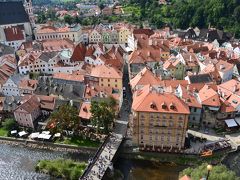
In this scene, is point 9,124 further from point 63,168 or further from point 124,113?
point 124,113

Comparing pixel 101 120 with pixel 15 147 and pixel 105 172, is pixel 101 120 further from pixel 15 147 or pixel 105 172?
pixel 15 147

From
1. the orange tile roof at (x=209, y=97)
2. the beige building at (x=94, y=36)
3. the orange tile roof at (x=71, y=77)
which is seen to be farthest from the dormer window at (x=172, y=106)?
the beige building at (x=94, y=36)

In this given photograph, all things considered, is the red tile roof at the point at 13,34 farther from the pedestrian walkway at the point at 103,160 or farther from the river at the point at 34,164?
the pedestrian walkway at the point at 103,160

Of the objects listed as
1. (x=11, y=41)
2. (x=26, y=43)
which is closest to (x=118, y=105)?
(x=26, y=43)

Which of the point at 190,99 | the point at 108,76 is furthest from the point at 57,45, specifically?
the point at 190,99

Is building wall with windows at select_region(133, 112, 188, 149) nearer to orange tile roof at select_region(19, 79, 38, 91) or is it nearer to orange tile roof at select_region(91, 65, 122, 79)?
orange tile roof at select_region(91, 65, 122, 79)

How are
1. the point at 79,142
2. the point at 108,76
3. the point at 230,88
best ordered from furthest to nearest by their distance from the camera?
the point at 108,76, the point at 230,88, the point at 79,142

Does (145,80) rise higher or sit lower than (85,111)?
higher
